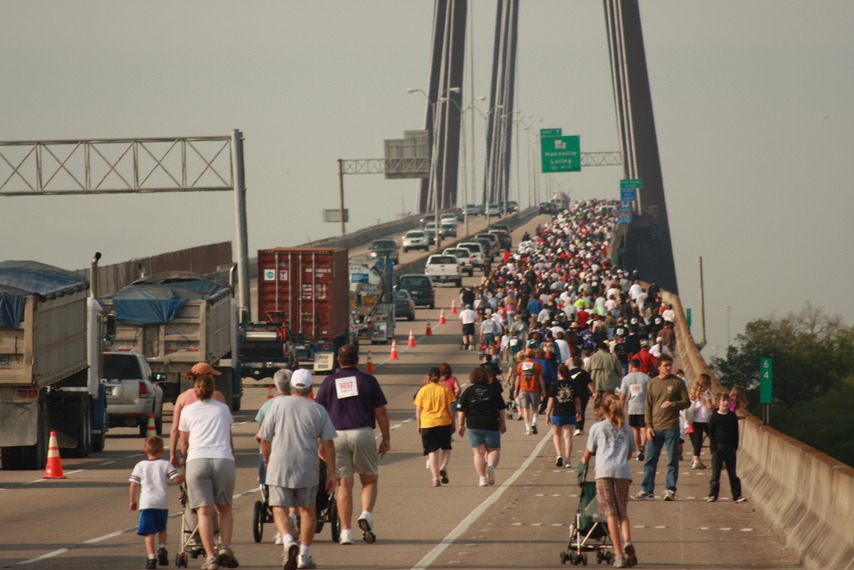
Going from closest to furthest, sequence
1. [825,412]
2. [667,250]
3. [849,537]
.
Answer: [849,537] → [825,412] → [667,250]

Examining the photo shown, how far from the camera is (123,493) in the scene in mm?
18234

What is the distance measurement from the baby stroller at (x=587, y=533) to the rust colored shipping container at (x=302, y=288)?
88.9ft

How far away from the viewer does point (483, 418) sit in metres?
18.0

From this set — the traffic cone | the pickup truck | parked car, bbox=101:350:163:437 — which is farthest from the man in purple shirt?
the pickup truck

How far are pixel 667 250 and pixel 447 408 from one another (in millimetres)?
114257

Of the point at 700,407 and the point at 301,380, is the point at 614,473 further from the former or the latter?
the point at 700,407

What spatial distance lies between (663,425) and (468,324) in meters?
27.7

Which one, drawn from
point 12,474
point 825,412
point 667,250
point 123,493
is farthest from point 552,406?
point 667,250

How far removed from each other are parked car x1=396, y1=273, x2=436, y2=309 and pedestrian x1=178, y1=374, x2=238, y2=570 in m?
51.2

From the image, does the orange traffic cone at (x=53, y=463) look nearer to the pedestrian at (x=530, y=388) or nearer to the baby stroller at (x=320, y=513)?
the baby stroller at (x=320, y=513)

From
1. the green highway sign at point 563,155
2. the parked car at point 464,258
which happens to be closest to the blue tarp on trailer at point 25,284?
the parked car at point 464,258

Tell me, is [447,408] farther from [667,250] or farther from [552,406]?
[667,250]

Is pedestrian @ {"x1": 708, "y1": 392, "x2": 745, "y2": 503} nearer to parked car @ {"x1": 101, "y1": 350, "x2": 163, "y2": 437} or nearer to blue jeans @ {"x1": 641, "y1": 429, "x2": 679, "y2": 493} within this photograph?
blue jeans @ {"x1": 641, "y1": 429, "x2": 679, "y2": 493}

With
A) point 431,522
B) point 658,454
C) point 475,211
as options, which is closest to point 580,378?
point 658,454
